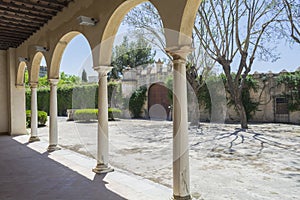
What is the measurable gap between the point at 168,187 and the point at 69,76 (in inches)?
1591

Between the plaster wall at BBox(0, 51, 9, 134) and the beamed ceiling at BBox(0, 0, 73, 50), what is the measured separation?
2.23 m

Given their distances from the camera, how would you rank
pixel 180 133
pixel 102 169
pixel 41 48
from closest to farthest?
pixel 180 133
pixel 102 169
pixel 41 48

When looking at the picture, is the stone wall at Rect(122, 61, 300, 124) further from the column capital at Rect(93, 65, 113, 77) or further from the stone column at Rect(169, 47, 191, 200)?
the stone column at Rect(169, 47, 191, 200)

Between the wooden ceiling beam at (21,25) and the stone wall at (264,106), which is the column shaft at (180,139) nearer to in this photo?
the wooden ceiling beam at (21,25)

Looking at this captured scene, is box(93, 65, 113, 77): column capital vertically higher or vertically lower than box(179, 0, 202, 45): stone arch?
lower

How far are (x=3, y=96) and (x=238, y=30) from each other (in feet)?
33.6

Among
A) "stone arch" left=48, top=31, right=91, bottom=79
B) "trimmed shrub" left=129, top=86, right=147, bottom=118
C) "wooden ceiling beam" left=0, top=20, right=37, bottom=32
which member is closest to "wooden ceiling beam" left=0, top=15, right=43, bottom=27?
"wooden ceiling beam" left=0, top=20, right=37, bottom=32

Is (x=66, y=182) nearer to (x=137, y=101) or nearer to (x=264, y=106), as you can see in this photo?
(x=264, y=106)

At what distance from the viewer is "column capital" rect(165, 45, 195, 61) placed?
2859mm

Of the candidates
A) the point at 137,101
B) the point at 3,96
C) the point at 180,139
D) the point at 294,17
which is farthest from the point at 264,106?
the point at 3,96

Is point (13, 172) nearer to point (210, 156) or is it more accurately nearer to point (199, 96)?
point (210, 156)

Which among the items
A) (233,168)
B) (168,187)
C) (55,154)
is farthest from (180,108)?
(55,154)

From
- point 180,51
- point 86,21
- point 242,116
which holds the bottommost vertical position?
point 242,116

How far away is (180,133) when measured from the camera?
2949 millimetres
